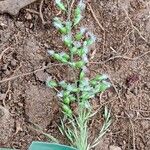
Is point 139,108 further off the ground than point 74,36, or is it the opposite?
point 74,36

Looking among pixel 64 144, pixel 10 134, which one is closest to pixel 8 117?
pixel 10 134

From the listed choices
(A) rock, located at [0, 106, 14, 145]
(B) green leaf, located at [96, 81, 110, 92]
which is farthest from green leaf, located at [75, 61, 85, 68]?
(A) rock, located at [0, 106, 14, 145]

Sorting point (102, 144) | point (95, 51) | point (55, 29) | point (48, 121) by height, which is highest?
point (55, 29)

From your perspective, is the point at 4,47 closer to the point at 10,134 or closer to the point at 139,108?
the point at 10,134

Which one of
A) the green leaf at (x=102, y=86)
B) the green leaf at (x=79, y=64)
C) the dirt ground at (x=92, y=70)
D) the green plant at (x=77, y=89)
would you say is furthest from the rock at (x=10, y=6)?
the green leaf at (x=102, y=86)

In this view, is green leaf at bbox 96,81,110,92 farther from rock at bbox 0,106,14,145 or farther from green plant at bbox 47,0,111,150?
rock at bbox 0,106,14,145

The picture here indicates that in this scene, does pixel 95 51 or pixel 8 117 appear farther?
pixel 95 51

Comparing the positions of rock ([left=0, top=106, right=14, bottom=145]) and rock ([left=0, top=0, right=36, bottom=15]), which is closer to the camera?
rock ([left=0, top=106, right=14, bottom=145])
